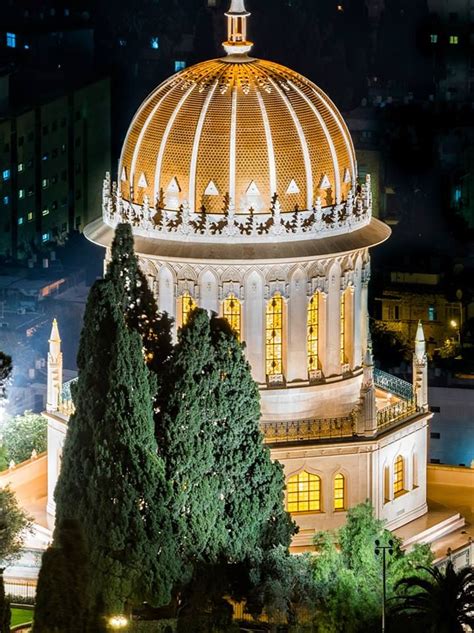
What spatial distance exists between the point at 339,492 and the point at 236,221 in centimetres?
978

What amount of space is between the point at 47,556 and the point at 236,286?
60.5ft

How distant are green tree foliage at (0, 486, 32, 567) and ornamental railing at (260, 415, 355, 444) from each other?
345 inches

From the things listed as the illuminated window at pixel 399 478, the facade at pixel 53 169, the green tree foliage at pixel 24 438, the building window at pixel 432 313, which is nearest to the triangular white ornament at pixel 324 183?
the illuminated window at pixel 399 478

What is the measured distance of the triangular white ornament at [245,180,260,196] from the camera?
103000 mm

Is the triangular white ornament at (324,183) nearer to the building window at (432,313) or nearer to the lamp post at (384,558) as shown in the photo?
the lamp post at (384,558)

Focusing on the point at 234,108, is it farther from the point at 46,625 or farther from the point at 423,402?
the point at 46,625

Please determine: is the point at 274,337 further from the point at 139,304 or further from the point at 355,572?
the point at 355,572

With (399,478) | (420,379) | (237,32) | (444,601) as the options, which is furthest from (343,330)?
(444,601)

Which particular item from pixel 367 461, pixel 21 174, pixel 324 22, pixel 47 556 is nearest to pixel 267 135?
pixel 367 461

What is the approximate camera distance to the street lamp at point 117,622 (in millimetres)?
95562

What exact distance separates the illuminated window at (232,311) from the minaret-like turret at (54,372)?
6.75 meters

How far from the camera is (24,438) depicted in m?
117

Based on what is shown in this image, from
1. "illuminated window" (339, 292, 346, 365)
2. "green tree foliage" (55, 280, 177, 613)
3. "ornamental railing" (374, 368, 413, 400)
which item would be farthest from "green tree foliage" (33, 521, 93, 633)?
"ornamental railing" (374, 368, 413, 400)

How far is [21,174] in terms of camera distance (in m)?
168
